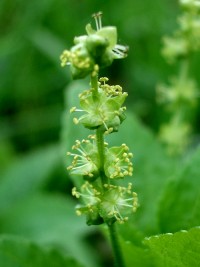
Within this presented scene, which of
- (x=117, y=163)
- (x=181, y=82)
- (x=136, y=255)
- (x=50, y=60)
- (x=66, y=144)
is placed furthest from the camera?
(x=50, y=60)

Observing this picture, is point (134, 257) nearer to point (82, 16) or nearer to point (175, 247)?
point (175, 247)

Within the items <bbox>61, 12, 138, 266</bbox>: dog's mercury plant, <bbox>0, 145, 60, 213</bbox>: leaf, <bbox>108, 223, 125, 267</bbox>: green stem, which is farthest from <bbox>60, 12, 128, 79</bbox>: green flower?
<bbox>0, 145, 60, 213</bbox>: leaf

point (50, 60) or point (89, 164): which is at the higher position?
point (50, 60)

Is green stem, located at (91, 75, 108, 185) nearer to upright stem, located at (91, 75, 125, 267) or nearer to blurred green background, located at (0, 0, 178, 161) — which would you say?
upright stem, located at (91, 75, 125, 267)

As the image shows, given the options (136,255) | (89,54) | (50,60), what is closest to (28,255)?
(136,255)

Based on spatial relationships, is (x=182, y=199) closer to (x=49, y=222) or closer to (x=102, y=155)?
(x=102, y=155)

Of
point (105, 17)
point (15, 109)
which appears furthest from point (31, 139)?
point (105, 17)
